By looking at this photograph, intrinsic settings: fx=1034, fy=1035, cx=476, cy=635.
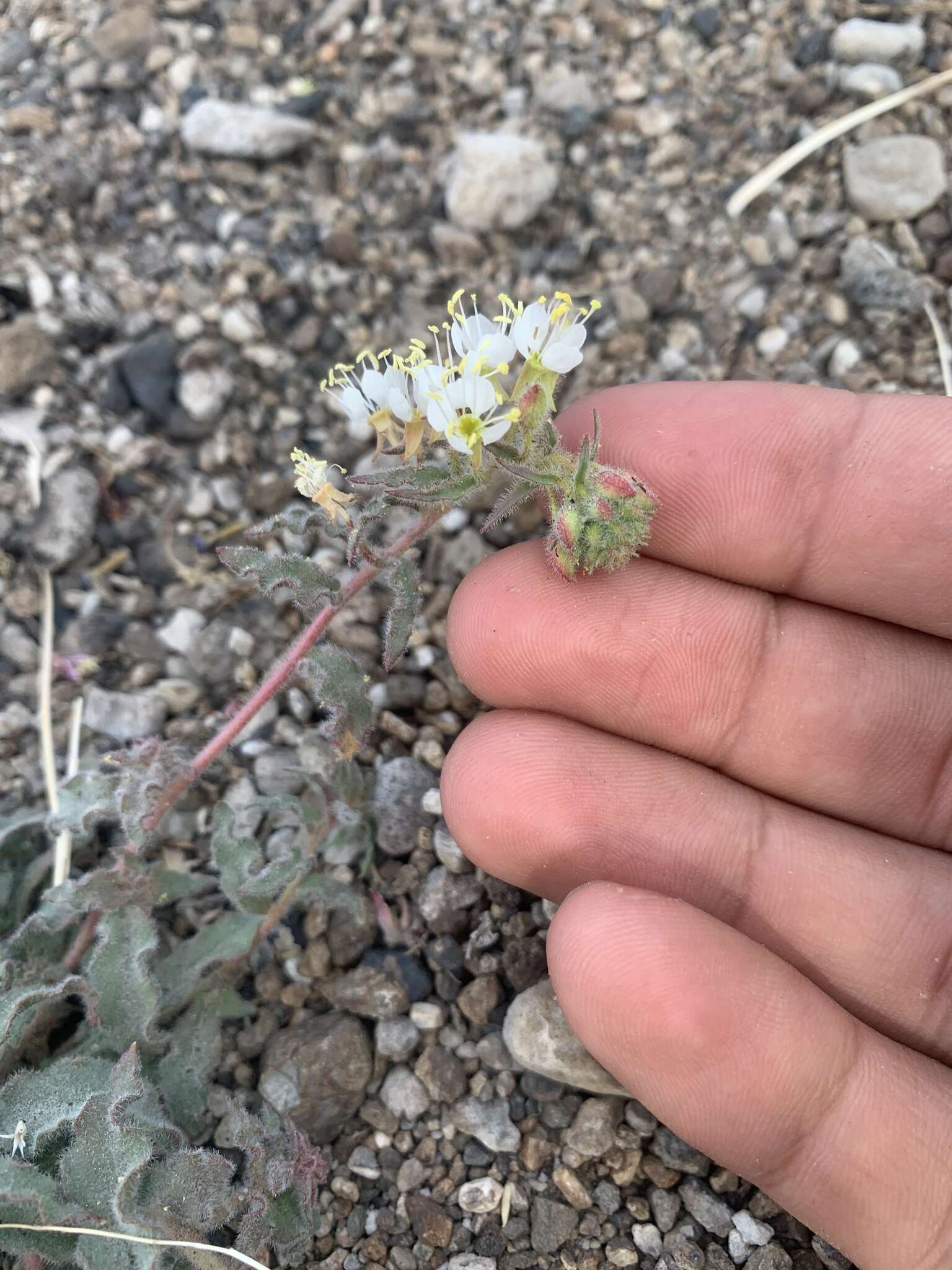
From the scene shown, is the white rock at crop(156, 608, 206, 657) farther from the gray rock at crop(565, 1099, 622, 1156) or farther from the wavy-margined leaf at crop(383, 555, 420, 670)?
the gray rock at crop(565, 1099, 622, 1156)

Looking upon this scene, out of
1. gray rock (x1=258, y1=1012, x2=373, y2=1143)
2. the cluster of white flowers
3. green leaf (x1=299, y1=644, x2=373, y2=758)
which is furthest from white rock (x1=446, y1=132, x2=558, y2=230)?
gray rock (x1=258, y1=1012, x2=373, y2=1143)

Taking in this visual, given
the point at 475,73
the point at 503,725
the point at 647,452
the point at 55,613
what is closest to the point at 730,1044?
the point at 503,725

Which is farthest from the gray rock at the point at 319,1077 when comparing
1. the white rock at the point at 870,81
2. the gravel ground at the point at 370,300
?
the white rock at the point at 870,81

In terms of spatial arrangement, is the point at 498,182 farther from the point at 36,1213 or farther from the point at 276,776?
the point at 36,1213

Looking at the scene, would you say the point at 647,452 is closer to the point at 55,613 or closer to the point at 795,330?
the point at 795,330

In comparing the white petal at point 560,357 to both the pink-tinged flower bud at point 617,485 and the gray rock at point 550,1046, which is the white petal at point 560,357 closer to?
the pink-tinged flower bud at point 617,485

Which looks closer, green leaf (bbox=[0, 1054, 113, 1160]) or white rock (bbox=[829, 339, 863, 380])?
green leaf (bbox=[0, 1054, 113, 1160])

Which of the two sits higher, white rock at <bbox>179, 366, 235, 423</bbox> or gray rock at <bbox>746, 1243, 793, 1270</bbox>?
white rock at <bbox>179, 366, 235, 423</bbox>

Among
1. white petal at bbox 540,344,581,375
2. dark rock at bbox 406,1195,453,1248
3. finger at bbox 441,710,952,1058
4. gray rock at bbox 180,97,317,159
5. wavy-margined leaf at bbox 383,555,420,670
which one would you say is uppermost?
gray rock at bbox 180,97,317,159
